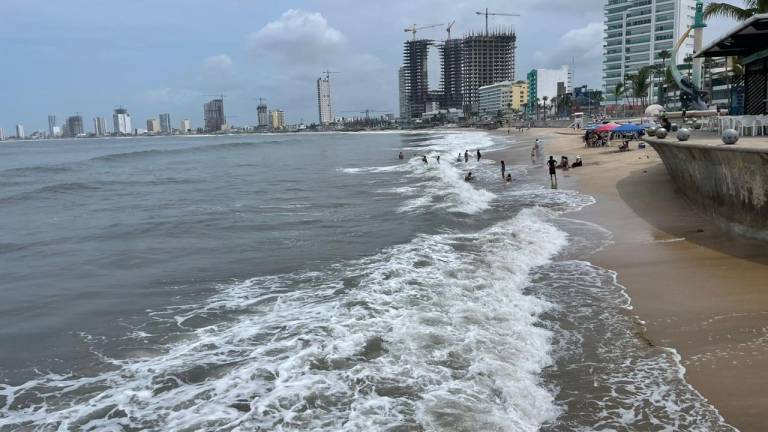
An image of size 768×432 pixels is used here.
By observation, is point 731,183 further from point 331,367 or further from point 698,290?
point 331,367

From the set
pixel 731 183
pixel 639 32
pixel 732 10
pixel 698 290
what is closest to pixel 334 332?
pixel 698 290

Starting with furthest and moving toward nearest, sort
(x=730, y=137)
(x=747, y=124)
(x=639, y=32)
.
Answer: (x=639, y=32)
(x=747, y=124)
(x=730, y=137)

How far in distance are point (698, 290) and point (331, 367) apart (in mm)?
6433

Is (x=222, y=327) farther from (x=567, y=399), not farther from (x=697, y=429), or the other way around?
(x=697, y=429)

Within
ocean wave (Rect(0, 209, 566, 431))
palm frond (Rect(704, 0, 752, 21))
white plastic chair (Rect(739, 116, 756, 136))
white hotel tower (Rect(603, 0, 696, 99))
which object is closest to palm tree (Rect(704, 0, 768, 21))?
palm frond (Rect(704, 0, 752, 21))

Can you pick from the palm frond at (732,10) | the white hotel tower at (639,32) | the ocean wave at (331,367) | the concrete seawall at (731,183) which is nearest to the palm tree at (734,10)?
the palm frond at (732,10)

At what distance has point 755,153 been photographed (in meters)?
11.4

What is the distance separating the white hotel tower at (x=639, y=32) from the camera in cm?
13388

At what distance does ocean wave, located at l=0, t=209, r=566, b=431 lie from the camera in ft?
19.2

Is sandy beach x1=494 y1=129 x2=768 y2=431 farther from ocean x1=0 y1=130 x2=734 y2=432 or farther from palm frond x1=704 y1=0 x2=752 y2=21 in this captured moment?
palm frond x1=704 y1=0 x2=752 y2=21

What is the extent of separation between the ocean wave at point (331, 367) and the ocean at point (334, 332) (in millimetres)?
29

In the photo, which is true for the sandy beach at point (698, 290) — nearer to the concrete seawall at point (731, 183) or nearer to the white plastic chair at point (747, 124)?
the concrete seawall at point (731, 183)

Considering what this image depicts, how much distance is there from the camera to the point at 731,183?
501 inches

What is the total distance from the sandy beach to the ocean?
270 mm
